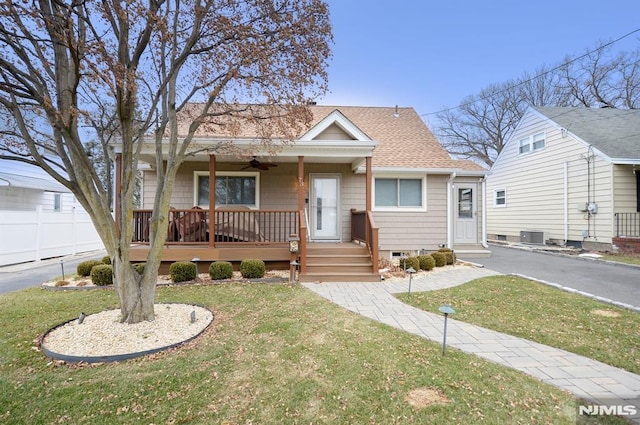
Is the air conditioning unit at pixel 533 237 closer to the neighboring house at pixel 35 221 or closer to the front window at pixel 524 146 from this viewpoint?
the front window at pixel 524 146

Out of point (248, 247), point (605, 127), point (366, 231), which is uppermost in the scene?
point (605, 127)

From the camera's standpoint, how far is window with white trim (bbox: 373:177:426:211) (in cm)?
952

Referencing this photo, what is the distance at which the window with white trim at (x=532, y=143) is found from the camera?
13539 mm

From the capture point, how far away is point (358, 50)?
1406 cm

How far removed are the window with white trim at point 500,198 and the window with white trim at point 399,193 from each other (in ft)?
29.4

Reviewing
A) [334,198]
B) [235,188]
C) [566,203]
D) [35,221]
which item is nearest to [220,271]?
[235,188]

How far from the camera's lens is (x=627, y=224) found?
403 inches

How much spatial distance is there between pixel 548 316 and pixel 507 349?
172cm

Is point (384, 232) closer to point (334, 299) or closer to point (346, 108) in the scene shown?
point (334, 299)

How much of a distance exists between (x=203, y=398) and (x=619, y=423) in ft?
11.4

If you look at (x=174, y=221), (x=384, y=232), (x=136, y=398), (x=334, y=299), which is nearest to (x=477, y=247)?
(x=384, y=232)

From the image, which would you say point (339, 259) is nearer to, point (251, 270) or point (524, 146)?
point (251, 270)

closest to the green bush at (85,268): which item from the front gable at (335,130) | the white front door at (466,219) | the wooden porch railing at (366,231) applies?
the front gable at (335,130)

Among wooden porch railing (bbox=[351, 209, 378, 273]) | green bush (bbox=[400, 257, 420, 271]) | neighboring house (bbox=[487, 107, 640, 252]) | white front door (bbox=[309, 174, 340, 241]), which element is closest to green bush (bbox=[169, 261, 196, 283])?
white front door (bbox=[309, 174, 340, 241])
